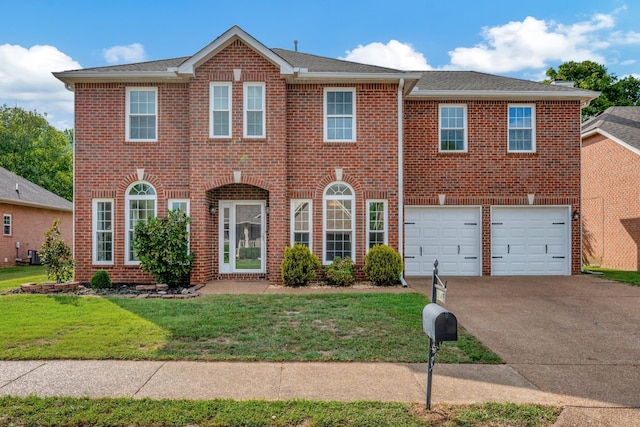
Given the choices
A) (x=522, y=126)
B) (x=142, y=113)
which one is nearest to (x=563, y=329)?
(x=522, y=126)

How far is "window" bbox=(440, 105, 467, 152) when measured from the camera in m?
13.8

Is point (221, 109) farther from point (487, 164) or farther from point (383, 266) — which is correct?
point (487, 164)

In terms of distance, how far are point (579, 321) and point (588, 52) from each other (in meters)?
27.5

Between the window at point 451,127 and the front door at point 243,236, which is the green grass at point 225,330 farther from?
the window at point 451,127

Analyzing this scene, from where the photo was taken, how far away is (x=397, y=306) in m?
8.84

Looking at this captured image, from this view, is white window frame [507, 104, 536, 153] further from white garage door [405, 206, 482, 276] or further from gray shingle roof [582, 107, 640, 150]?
gray shingle roof [582, 107, 640, 150]

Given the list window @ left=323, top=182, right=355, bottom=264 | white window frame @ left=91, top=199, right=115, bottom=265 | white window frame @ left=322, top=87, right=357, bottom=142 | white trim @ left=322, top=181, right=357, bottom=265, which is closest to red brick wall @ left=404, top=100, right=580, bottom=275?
white window frame @ left=322, top=87, right=357, bottom=142

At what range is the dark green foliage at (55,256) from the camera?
36.0ft

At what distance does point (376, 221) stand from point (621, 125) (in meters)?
12.3

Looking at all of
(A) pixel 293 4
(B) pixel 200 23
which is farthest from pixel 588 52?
(B) pixel 200 23

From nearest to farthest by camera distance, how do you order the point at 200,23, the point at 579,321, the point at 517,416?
the point at 517,416, the point at 579,321, the point at 200,23

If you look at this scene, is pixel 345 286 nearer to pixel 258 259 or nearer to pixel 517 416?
pixel 258 259

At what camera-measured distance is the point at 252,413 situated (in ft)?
13.3

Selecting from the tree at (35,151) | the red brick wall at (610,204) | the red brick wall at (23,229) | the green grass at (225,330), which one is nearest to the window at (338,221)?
the green grass at (225,330)
